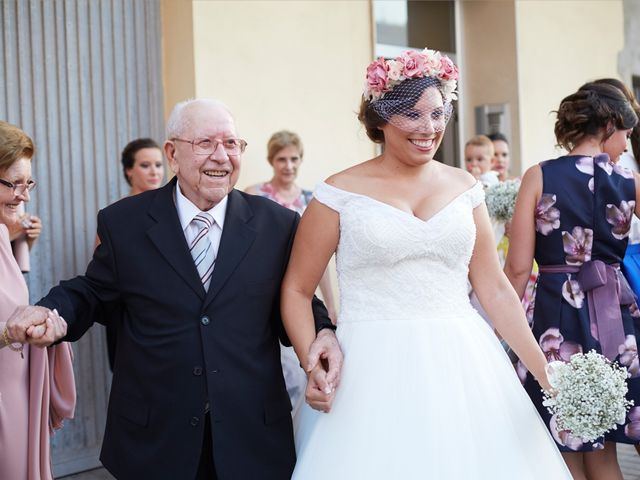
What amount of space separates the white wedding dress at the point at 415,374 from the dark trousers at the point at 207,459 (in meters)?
0.30

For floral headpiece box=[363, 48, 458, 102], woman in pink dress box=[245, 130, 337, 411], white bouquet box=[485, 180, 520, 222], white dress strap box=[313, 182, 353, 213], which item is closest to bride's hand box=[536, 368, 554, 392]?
white dress strap box=[313, 182, 353, 213]

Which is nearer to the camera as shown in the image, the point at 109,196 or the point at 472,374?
the point at 472,374

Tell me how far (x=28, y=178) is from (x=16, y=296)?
47cm

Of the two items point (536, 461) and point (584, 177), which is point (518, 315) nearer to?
point (536, 461)

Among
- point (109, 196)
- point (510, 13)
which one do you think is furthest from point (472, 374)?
point (510, 13)

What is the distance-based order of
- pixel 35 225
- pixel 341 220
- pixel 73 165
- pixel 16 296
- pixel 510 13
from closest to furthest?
1. pixel 341 220
2. pixel 16 296
3. pixel 35 225
4. pixel 73 165
5. pixel 510 13

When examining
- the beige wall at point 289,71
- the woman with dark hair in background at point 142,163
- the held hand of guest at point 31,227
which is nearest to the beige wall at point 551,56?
the beige wall at point 289,71

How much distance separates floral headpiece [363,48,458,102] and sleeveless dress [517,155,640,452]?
114 centimetres

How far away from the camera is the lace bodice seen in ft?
10.2

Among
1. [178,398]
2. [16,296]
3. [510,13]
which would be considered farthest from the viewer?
[510,13]

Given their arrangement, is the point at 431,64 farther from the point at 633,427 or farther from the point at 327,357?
the point at 633,427

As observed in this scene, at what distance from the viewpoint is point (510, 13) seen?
849 cm

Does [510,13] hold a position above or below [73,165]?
above

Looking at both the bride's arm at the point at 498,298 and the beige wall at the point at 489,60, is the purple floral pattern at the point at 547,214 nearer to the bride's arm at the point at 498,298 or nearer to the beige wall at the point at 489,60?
the bride's arm at the point at 498,298
